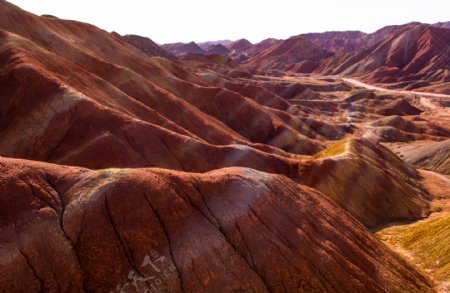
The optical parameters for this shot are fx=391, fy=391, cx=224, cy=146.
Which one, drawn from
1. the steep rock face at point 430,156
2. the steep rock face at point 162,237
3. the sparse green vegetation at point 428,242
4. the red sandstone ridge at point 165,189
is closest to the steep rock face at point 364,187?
the red sandstone ridge at point 165,189

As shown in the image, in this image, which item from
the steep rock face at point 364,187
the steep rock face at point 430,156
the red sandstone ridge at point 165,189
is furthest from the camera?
the steep rock face at point 430,156

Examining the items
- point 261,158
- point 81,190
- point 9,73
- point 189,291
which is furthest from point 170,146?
point 189,291

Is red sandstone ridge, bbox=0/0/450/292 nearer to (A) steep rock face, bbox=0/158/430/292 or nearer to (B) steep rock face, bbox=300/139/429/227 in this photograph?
(A) steep rock face, bbox=0/158/430/292

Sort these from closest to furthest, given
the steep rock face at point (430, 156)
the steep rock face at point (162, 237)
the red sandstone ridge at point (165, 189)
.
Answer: the steep rock face at point (162, 237)
the red sandstone ridge at point (165, 189)
the steep rock face at point (430, 156)

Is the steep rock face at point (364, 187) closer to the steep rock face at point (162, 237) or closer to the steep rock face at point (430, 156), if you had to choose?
the steep rock face at point (430, 156)

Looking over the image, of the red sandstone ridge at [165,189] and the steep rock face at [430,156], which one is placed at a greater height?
the red sandstone ridge at [165,189]

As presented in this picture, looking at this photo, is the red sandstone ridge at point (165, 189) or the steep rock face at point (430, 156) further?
the steep rock face at point (430, 156)

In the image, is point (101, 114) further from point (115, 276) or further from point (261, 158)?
point (115, 276)

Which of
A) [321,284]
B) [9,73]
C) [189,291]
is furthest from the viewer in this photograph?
[9,73]
